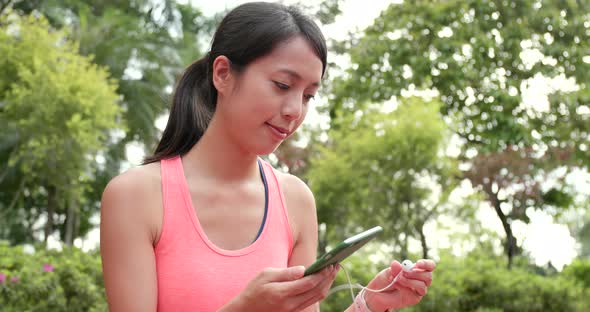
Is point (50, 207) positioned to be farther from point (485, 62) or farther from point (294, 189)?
point (294, 189)

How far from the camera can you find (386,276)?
2176mm

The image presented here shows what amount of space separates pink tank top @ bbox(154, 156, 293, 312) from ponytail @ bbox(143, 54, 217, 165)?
136 mm

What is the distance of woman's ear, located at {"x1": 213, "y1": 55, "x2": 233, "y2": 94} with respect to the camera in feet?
7.14

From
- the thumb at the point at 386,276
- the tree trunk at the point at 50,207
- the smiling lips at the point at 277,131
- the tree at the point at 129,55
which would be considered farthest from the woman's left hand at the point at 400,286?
the tree at the point at 129,55

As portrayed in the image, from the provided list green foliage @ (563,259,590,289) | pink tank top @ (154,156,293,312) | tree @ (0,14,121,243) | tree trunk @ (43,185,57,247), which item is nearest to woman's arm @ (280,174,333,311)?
pink tank top @ (154,156,293,312)

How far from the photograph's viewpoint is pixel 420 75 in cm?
1719

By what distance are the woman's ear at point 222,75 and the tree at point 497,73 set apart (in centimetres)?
1456

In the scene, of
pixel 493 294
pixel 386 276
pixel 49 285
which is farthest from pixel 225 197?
pixel 493 294

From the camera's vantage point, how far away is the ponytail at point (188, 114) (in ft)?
7.56

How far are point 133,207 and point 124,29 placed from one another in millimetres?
19439

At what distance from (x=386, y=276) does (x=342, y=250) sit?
487 mm

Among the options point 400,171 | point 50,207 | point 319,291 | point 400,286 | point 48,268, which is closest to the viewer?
point 319,291

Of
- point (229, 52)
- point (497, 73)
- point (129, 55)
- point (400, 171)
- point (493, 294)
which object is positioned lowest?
point (493, 294)

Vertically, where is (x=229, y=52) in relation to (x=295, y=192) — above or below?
above
